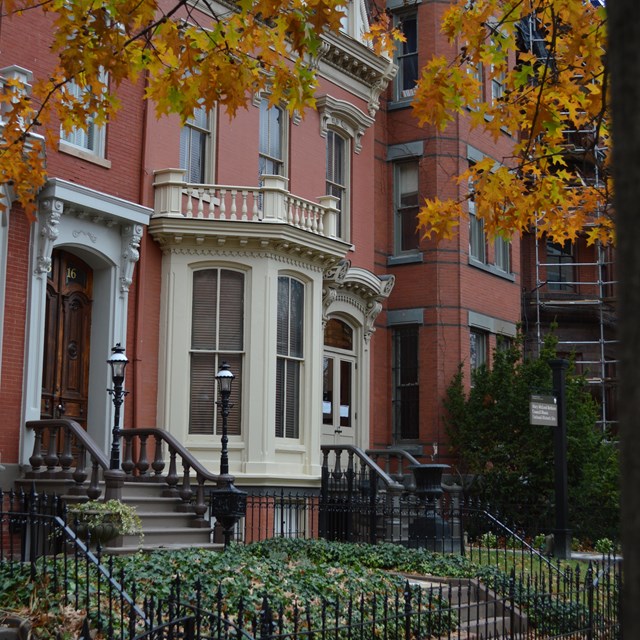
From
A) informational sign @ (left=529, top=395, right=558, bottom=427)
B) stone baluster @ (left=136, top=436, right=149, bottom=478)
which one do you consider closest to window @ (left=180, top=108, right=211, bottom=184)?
stone baluster @ (left=136, top=436, right=149, bottom=478)

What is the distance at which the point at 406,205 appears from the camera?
2403 cm

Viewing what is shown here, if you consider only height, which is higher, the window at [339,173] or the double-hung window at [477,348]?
the window at [339,173]

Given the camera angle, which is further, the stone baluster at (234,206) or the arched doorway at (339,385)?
the arched doorway at (339,385)

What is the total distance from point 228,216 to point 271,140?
10.7ft

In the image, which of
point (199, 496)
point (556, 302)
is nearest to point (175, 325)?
point (199, 496)

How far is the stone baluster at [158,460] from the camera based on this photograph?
15445mm

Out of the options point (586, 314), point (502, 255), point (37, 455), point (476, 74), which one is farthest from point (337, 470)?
point (586, 314)

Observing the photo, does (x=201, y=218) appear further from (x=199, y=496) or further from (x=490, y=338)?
(x=490, y=338)

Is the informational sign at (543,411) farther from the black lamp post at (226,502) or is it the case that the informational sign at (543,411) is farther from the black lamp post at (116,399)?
the black lamp post at (116,399)

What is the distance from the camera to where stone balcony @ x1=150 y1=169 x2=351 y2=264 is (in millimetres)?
17250

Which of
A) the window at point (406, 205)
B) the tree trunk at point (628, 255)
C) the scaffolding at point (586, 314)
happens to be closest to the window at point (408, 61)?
the window at point (406, 205)

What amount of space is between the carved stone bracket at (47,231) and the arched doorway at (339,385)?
7.67 m

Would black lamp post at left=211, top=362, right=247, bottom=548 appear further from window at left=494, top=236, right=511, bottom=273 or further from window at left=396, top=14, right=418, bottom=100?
window at left=494, top=236, right=511, bottom=273

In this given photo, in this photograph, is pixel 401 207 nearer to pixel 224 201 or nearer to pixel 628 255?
pixel 224 201
